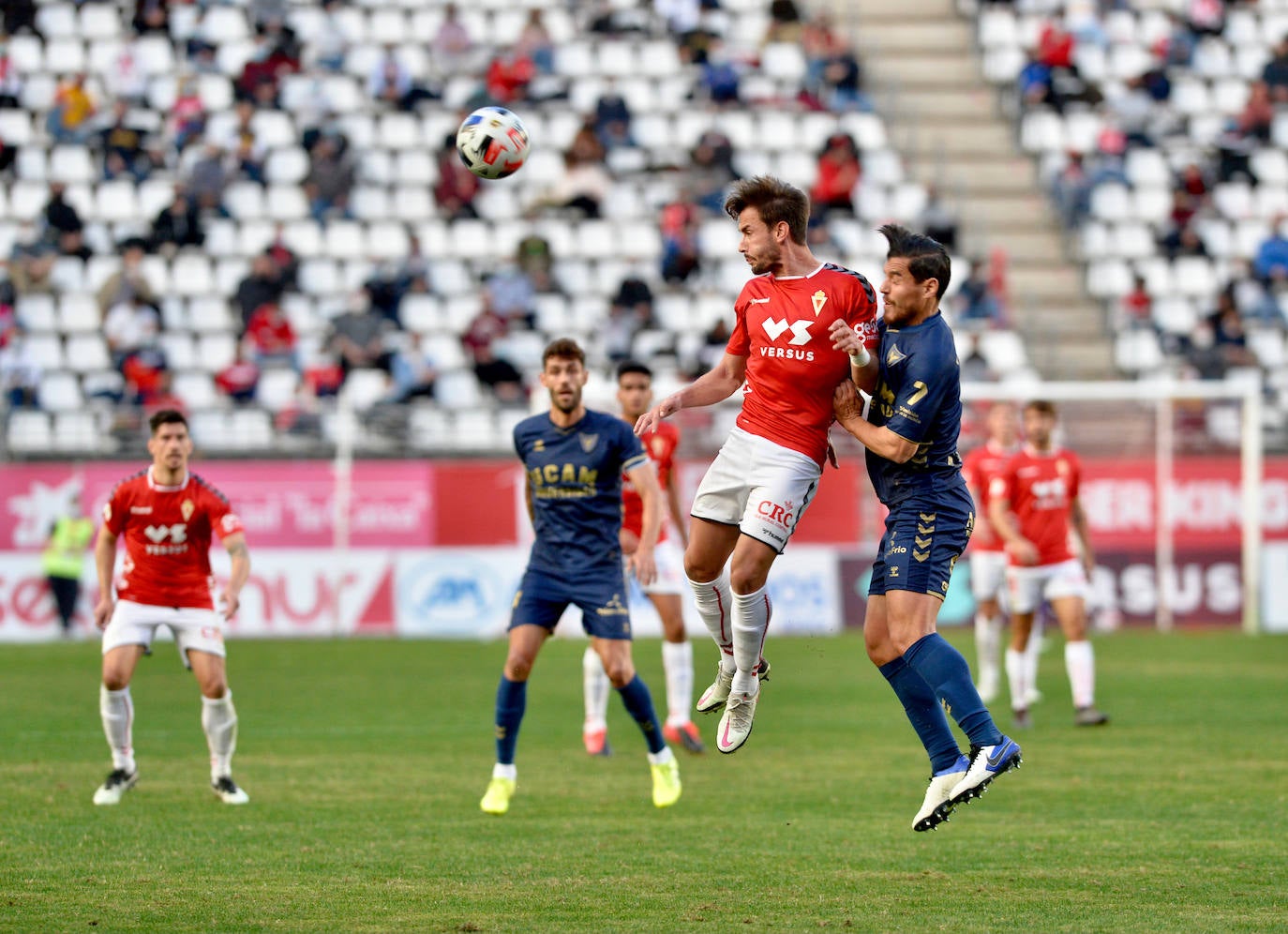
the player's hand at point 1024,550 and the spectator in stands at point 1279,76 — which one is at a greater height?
the spectator in stands at point 1279,76

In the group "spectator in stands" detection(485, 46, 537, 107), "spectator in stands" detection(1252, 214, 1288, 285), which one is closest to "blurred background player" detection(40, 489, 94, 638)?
"spectator in stands" detection(485, 46, 537, 107)

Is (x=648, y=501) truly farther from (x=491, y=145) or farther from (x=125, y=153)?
(x=125, y=153)

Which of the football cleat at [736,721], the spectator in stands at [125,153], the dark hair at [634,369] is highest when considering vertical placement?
the spectator in stands at [125,153]

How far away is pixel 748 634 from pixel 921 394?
5.09ft

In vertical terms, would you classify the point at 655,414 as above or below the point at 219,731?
above

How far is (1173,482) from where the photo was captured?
24000 mm

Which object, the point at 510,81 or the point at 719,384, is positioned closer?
the point at 719,384

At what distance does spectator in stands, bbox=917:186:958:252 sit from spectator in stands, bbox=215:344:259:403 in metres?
10.1

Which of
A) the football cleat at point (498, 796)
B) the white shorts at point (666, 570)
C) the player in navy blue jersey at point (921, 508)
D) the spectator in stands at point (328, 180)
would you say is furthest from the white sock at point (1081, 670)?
the spectator in stands at point (328, 180)

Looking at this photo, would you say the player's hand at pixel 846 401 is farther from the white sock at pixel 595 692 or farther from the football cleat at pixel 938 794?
the white sock at pixel 595 692

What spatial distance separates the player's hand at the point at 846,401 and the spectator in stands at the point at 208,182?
20145mm

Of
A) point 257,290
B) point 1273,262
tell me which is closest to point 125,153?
point 257,290

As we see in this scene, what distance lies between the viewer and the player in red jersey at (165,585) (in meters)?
10.9

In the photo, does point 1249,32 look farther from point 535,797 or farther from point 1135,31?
point 535,797
